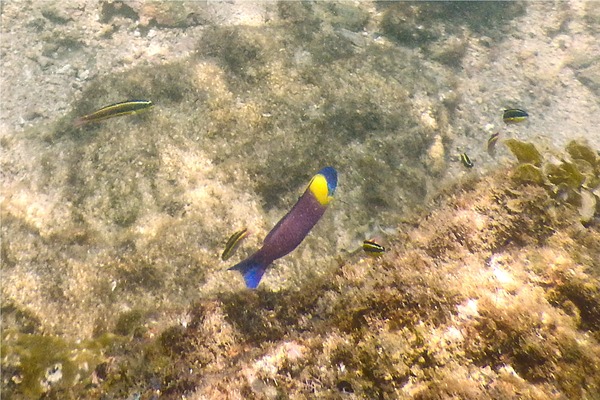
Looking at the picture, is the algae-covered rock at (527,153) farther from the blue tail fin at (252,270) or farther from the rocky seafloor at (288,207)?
the blue tail fin at (252,270)

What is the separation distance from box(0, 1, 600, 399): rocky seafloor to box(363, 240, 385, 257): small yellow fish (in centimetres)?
10

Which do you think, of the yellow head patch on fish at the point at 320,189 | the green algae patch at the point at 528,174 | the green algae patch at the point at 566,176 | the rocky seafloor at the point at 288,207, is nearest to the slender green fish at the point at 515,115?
the rocky seafloor at the point at 288,207

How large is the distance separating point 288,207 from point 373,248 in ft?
3.65

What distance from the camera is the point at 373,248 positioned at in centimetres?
273

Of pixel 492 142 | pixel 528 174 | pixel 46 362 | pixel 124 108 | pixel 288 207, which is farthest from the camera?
pixel 492 142

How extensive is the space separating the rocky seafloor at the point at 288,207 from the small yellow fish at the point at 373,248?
0.31ft

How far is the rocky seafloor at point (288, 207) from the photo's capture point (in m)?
1.94

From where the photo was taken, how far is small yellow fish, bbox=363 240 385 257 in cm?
266

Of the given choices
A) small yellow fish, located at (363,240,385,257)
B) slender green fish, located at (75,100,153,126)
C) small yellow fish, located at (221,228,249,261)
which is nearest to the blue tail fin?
small yellow fish, located at (221,228,249,261)

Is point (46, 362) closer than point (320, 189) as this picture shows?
No

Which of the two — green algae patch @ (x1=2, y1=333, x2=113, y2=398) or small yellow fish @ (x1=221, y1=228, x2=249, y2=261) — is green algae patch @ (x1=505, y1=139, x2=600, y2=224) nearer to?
small yellow fish @ (x1=221, y1=228, x2=249, y2=261)

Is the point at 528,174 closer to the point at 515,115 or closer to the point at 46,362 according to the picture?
the point at 515,115

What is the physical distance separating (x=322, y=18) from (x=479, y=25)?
3.31m

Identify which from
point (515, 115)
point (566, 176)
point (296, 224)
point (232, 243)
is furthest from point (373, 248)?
point (515, 115)
